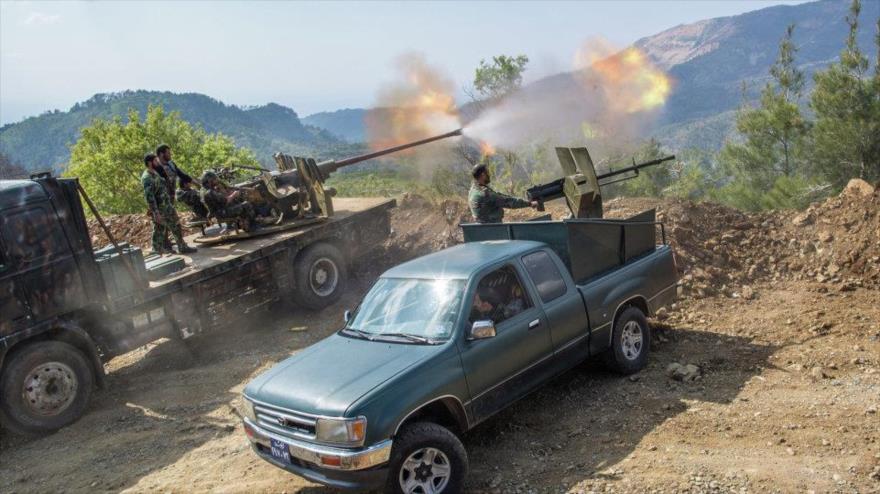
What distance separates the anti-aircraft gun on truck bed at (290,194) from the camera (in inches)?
433

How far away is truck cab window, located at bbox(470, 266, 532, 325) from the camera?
5.53 metres

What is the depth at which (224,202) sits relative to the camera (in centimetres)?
1068

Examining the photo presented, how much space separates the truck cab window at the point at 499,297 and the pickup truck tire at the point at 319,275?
18.5 feet

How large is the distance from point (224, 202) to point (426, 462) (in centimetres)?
725

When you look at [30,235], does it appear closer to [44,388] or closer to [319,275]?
[44,388]

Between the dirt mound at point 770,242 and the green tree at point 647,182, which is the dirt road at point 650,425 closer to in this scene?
the dirt mound at point 770,242

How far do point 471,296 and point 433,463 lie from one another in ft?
4.59

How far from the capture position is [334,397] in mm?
4590

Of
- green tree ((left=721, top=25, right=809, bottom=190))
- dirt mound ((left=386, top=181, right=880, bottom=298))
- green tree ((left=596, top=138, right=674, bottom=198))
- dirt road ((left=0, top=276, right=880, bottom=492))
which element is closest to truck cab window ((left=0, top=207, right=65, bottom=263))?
dirt road ((left=0, top=276, right=880, bottom=492))

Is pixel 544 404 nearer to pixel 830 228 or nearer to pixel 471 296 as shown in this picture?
pixel 471 296

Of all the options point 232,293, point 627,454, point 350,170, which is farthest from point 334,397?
point 350,170

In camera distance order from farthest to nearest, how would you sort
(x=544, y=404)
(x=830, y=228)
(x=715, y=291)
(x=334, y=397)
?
(x=830, y=228) → (x=715, y=291) → (x=544, y=404) → (x=334, y=397)

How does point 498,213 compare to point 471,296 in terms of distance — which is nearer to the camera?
point 471,296

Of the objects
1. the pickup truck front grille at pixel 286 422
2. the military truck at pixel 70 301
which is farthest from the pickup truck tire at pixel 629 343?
the military truck at pixel 70 301
